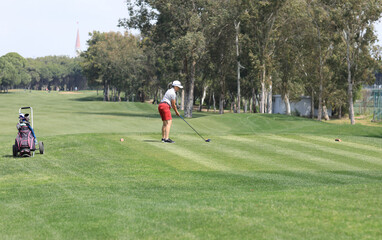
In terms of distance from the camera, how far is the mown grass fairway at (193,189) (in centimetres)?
720

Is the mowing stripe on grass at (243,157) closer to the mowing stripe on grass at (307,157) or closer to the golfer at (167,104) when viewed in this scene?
Result: the mowing stripe on grass at (307,157)

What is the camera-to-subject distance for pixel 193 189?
11.1 metres

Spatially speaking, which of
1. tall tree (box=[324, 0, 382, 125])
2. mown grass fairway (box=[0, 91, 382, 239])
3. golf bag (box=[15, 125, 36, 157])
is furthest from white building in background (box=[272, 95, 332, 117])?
golf bag (box=[15, 125, 36, 157])

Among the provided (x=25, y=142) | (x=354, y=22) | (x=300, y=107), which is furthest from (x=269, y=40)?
(x=25, y=142)

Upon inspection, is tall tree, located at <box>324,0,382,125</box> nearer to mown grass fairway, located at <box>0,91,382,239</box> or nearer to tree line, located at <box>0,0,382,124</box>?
tree line, located at <box>0,0,382,124</box>

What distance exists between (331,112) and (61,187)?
83814mm

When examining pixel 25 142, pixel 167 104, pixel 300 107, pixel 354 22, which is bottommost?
pixel 25 142

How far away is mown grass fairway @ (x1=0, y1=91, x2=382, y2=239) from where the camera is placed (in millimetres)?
7203

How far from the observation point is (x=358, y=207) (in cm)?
805

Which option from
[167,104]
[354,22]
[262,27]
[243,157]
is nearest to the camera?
[243,157]

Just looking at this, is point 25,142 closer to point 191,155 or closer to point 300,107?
point 191,155

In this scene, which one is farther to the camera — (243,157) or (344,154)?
(344,154)

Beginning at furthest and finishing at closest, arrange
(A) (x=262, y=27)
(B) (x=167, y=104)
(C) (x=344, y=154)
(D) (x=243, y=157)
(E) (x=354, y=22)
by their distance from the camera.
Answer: (A) (x=262, y=27) → (E) (x=354, y=22) → (B) (x=167, y=104) → (C) (x=344, y=154) → (D) (x=243, y=157)

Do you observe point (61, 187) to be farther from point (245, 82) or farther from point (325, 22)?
point (245, 82)
